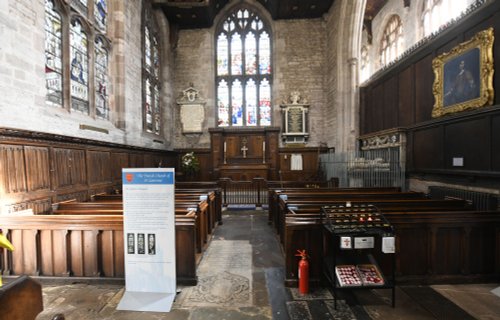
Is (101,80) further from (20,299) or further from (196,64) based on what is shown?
(20,299)

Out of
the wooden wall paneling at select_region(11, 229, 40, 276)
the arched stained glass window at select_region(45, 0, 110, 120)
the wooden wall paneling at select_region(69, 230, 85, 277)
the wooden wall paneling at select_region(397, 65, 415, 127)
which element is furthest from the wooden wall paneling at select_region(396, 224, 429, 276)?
the arched stained glass window at select_region(45, 0, 110, 120)

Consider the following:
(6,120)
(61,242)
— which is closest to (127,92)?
(6,120)

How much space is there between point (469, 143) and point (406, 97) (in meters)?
2.71

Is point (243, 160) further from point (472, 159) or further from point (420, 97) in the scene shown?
point (472, 159)

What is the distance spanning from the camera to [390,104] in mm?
7777

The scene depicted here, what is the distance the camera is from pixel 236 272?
136 inches

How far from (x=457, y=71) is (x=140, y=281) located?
666cm

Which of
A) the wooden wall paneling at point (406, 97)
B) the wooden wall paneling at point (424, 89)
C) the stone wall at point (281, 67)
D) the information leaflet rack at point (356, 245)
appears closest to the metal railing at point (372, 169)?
the wooden wall paneling at point (406, 97)

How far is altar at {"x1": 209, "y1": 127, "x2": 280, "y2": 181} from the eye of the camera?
11.4m

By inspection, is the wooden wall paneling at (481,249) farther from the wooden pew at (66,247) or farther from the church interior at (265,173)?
the wooden pew at (66,247)

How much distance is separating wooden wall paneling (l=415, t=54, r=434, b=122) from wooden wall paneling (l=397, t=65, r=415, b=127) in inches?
6.6

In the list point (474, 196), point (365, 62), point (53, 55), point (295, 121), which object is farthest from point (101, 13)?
point (365, 62)

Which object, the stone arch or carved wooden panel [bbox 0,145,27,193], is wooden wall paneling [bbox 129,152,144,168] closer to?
carved wooden panel [bbox 0,145,27,193]

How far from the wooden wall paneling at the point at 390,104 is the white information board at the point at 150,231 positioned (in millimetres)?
7233
